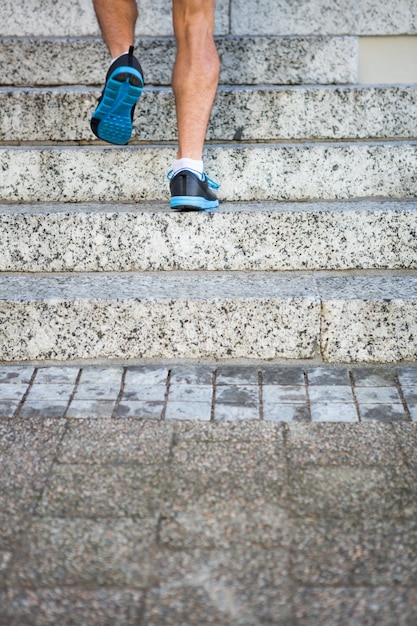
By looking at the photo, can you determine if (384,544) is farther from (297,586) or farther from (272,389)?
(272,389)

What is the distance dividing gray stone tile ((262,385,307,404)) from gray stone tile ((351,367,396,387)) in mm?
201

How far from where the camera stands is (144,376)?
2.63 m

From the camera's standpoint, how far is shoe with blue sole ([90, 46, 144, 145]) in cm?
264

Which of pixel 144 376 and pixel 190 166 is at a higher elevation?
pixel 190 166

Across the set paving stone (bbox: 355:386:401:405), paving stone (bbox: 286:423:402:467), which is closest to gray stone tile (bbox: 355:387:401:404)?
paving stone (bbox: 355:386:401:405)

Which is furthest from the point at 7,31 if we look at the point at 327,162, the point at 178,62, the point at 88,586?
the point at 88,586

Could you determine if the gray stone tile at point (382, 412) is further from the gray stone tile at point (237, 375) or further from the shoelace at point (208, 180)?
the shoelace at point (208, 180)

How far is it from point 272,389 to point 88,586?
1050 millimetres

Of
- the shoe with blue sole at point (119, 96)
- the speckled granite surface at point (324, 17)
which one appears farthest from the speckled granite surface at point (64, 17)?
the shoe with blue sole at point (119, 96)

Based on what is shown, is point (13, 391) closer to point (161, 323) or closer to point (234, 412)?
point (161, 323)

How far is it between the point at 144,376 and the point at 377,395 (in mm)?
779

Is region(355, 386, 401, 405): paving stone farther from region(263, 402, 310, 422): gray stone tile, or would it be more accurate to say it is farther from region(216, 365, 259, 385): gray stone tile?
region(216, 365, 259, 385): gray stone tile

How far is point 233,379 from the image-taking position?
2605 mm

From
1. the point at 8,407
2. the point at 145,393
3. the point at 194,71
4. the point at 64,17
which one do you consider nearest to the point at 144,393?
the point at 145,393
